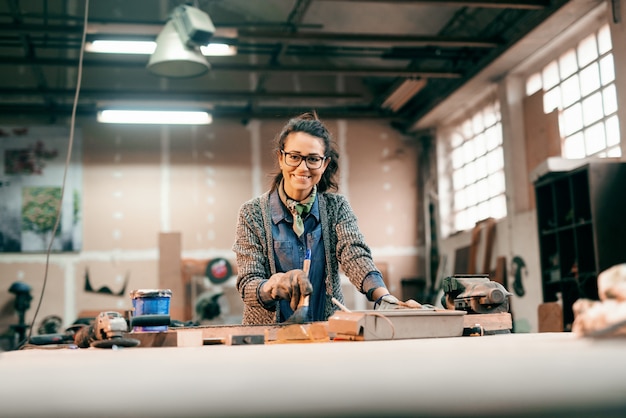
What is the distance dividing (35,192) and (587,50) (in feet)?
21.4

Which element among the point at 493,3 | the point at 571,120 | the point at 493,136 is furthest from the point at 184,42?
the point at 493,136

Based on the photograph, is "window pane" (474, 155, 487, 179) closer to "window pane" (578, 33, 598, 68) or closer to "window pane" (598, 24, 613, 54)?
"window pane" (578, 33, 598, 68)

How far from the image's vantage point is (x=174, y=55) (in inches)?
226

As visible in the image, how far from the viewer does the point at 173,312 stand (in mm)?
9266

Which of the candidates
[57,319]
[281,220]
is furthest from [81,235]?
[281,220]

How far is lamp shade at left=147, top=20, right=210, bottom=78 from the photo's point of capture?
5.75 m

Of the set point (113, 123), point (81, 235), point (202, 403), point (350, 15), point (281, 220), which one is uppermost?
point (350, 15)

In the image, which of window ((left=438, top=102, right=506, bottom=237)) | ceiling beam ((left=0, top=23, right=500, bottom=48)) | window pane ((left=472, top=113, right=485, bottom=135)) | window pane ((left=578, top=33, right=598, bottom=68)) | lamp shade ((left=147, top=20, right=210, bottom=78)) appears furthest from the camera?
window pane ((left=472, top=113, right=485, bottom=135))

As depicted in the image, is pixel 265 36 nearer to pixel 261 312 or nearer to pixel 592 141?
pixel 592 141

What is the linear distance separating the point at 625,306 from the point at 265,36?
648 centimetres

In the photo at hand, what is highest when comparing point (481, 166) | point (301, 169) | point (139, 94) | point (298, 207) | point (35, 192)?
point (139, 94)

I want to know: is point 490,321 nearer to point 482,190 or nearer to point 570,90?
point 570,90

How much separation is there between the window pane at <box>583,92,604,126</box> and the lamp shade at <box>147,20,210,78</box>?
11.0 feet

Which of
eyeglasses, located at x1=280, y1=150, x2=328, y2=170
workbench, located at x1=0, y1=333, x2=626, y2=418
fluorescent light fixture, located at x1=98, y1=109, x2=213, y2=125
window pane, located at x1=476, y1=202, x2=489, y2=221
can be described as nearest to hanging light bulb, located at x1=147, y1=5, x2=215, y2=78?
fluorescent light fixture, located at x1=98, y1=109, x2=213, y2=125
